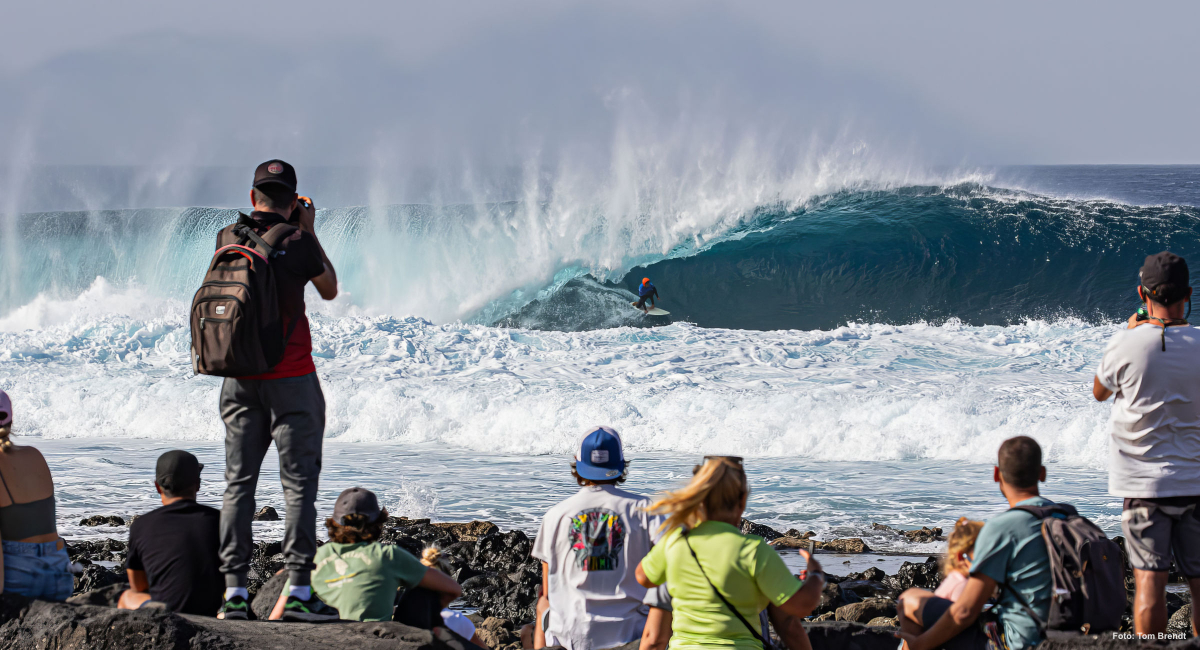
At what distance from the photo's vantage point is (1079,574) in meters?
3.02

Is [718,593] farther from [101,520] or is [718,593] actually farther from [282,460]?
[101,520]

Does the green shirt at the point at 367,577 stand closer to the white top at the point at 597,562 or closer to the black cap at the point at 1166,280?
the white top at the point at 597,562

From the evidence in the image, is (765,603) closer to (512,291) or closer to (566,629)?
(566,629)

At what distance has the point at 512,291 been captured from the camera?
22.5 m

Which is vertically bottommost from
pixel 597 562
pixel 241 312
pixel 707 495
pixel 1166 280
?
pixel 597 562

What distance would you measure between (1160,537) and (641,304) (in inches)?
670

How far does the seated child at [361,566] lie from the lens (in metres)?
3.49

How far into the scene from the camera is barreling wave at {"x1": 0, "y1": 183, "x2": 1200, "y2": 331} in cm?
2030

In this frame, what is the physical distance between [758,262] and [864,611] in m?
17.6

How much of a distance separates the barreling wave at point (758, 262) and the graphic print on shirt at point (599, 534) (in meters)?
16.2

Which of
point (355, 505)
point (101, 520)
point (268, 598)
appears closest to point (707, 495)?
point (355, 505)

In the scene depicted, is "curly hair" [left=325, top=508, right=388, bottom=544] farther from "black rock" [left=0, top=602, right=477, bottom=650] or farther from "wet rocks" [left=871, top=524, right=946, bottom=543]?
"wet rocks" [left=871, top=524, right=946, bottom=543]

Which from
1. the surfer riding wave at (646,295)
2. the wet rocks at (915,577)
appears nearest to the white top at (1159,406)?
the wet rocks at (915,577)

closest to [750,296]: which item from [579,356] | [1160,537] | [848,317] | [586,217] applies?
[848,317]
